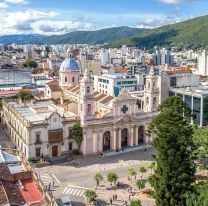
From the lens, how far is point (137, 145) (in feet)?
229

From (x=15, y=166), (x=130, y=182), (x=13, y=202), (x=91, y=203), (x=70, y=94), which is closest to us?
(x=13, y=202)

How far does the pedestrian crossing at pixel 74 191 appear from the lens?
48781 mm

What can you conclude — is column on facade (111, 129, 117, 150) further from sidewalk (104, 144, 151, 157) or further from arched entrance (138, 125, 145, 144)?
arched entrance (138, 125, 145, 144)

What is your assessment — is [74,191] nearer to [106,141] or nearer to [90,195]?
[90,195]

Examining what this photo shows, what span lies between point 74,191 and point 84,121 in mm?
15984

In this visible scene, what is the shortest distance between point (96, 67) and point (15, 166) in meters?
122

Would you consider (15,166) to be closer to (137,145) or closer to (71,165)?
(71,165)

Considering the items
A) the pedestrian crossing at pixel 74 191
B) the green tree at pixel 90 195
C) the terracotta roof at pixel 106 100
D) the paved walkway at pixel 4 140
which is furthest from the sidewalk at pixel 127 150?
the green tree at pixel 90 195

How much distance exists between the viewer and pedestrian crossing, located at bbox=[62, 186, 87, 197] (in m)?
48.8

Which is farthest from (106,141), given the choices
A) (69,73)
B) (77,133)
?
(69,73)

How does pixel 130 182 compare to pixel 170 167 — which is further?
pixel 130 182

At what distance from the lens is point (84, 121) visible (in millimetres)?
63062

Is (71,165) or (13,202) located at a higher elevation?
(13,202)

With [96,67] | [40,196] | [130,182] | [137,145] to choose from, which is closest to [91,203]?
[130,182]
